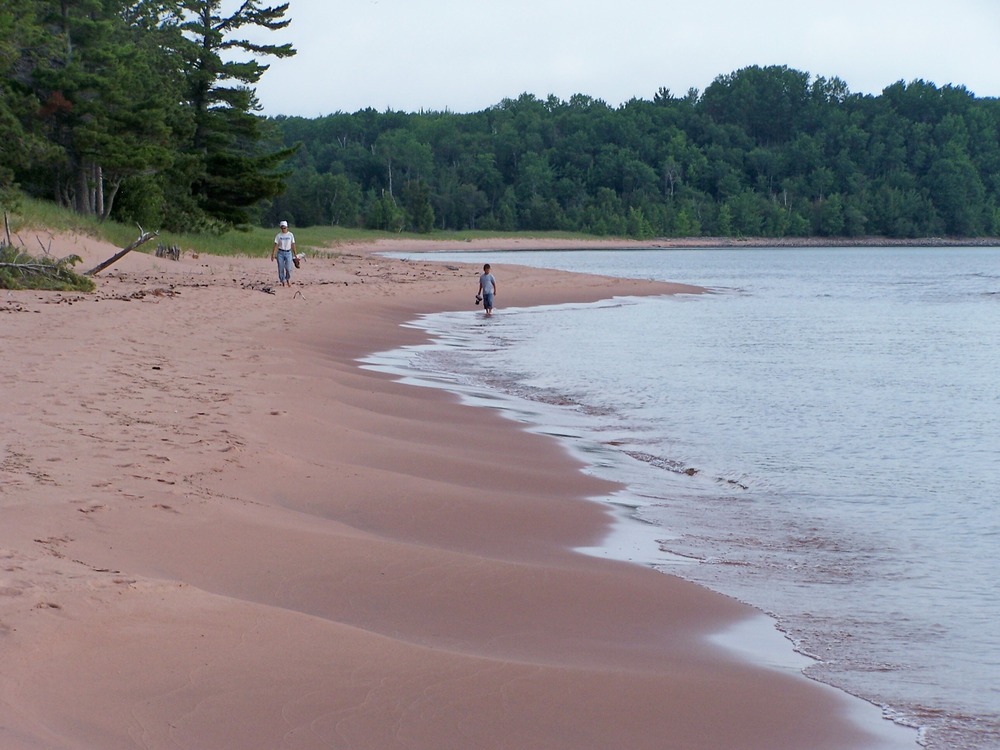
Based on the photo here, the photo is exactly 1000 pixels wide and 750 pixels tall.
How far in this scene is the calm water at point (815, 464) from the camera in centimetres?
480

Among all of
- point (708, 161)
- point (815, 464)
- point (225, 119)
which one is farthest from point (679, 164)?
point (815, 464)

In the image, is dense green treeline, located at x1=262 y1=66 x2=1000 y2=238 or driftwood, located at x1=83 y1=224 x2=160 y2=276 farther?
dense green treeline, located at x1=262 y1=66 x2=1000 y2=238


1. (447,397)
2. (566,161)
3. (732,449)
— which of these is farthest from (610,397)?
(566,161)

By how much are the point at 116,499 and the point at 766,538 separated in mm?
3847

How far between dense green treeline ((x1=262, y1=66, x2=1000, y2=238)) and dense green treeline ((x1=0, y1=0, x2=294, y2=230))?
251 feet

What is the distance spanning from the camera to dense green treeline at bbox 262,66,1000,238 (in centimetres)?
12425

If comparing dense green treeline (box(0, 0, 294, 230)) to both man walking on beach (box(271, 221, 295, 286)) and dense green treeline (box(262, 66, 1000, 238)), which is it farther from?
dense green treeline (box(262, 66, 1000, 238))

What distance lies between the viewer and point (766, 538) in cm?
669

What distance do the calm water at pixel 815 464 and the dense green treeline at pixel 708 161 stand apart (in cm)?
10000

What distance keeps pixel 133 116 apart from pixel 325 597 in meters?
29.2

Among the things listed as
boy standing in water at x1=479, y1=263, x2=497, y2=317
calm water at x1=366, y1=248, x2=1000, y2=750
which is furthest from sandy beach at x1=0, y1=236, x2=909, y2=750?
boy standing in water at x1=479, y1=263, x2=497, y2=317

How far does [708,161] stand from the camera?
136750 mm

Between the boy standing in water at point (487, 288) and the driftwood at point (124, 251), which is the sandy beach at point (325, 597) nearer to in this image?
the driftwood at point (124, 251)

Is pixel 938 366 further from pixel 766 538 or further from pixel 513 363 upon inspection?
pixel 766 538
